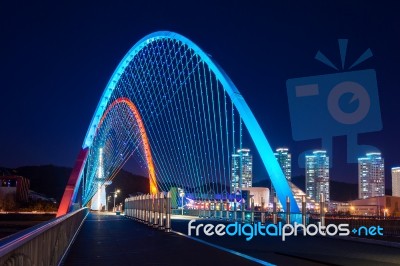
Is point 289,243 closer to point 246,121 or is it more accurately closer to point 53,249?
point 53,249

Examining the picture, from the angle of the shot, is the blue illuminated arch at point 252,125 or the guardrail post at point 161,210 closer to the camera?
the guardrail post at point 161,210

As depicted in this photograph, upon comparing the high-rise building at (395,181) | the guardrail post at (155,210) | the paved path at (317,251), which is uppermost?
the high-rise building at (395,181)

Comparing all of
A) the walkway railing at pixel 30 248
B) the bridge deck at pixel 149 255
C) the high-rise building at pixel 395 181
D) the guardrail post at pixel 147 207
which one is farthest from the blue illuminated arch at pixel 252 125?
the high-rise building at pixel 395 181

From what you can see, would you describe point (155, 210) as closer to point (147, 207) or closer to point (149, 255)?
point (147, 207)

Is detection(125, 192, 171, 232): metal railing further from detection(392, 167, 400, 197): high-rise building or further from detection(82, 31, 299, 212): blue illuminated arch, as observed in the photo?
detection(392, 167, 400, 197): high-rise building

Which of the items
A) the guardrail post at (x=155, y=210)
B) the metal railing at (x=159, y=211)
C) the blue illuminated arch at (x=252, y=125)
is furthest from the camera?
the blue illuminated arch at (x=252, y=125)

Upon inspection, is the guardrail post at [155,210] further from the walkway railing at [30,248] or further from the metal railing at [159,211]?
the walkway railing at [30,248]

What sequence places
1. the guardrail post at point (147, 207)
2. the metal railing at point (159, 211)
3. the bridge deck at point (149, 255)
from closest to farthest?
the bridge deck at point (149, 255) < the metal railing at point (159, 211) < the guardrail post at point (147, 207)

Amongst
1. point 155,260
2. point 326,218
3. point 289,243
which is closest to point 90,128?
point 326,218

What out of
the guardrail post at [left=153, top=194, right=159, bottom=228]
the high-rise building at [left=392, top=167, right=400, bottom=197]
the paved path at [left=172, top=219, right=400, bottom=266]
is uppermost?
the high-rise building at [left=392, top=167, right=400, bottom=197]

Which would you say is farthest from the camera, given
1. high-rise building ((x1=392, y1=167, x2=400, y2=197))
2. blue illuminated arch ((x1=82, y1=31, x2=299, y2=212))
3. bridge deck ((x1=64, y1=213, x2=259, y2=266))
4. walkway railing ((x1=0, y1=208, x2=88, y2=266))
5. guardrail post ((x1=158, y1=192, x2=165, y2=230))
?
high-rise building ((x1=392, y1=167, x2=400, y2=197))

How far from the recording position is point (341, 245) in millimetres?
15281

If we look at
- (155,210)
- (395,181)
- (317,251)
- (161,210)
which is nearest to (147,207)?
(155,210)

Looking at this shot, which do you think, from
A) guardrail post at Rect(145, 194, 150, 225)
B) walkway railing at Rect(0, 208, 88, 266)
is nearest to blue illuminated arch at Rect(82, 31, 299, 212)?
guardrail post at Rect(145, 194, 150, 225)
